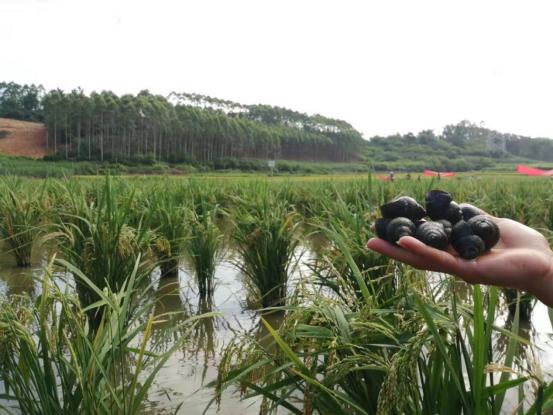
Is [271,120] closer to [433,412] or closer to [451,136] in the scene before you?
[451,136]

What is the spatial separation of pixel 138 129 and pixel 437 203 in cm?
5326

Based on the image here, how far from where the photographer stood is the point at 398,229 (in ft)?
4.90

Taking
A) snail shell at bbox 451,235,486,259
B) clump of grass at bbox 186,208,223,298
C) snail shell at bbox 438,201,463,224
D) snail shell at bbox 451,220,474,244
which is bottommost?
clump of grass at bbox 186,208,223,298

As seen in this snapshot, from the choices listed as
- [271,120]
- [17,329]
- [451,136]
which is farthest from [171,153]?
[451,136]

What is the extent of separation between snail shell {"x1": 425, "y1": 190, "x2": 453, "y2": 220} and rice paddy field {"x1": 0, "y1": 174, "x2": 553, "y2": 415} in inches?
11.8

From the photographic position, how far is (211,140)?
57.5m

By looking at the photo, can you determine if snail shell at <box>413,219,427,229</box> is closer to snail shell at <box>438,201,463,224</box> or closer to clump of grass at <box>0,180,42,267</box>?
snail shell at <box>438,201,463,224</box>

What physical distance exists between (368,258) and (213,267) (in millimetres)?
1731

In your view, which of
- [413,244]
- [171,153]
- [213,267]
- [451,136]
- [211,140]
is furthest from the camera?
[451,136]

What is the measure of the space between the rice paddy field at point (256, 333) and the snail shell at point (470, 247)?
0.13 metres

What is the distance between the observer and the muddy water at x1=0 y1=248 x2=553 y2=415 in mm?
2217

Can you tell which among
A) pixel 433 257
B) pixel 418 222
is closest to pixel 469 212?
pixel 418 222

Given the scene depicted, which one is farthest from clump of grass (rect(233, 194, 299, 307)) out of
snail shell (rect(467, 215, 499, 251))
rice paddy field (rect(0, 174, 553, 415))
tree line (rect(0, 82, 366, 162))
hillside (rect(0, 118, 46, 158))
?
hillside (rect(0, 118, 46, 158))

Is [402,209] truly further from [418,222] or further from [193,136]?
[193,136]
